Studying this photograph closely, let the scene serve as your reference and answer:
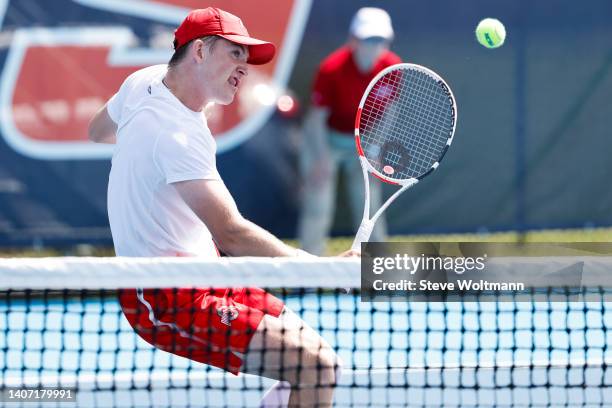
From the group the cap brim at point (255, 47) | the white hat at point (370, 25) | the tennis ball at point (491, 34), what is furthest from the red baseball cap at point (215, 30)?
the white hat at point (370, 25)

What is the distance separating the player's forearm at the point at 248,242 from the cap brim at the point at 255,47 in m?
0.56

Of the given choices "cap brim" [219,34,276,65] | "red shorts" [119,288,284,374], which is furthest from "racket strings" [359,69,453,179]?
"red shorts" [119,288,284,374]

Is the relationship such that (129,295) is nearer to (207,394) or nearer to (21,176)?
(207,394)

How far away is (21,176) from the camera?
6992 mm

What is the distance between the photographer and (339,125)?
7062mm

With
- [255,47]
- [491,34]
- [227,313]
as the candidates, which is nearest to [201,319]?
[227,313]

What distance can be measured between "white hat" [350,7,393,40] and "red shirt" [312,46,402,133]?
17 centimetres

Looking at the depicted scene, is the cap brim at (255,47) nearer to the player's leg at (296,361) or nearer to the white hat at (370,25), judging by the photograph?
the player's leg at (296,361)

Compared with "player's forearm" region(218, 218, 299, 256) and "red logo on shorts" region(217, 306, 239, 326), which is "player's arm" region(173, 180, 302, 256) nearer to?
"player's forearm" region(218, 218, 299, 256)

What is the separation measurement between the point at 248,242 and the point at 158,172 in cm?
34

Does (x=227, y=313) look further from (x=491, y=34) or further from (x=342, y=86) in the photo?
(x=342, y=86)

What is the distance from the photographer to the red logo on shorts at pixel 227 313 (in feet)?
10.8

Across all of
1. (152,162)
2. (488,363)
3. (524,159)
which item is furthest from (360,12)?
(152,162)

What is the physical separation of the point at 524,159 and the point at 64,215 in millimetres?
3013
